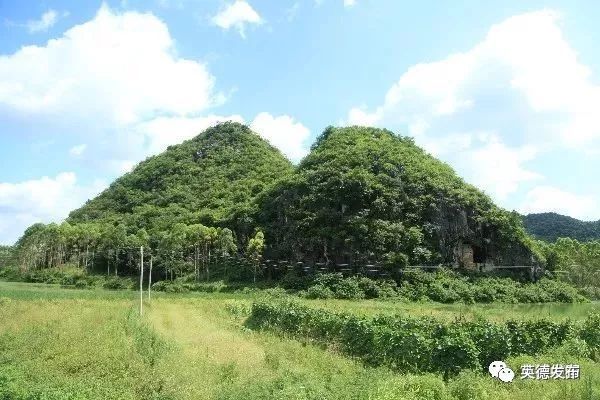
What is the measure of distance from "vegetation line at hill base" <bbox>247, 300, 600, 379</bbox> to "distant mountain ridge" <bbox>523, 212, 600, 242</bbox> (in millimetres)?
81583

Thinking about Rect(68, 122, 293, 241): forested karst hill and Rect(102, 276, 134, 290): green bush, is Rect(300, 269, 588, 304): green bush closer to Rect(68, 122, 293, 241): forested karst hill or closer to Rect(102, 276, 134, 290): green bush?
Rect(68, 122, 293, 241): forested karst hill

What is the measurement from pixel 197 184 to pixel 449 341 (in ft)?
295

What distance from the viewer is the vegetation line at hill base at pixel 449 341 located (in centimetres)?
1580

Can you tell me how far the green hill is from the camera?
185 feet

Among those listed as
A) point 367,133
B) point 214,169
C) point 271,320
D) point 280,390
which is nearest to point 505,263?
point 367,133

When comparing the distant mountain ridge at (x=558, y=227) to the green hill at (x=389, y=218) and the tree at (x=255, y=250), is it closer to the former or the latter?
the green hill at (x=389, y=218)

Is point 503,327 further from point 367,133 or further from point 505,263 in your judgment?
point 367,133

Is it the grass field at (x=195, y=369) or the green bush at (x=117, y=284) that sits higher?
the green bush at (x=117, y=284)

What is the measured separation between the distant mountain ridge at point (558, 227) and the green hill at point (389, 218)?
38196 mm

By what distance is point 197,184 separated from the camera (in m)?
102

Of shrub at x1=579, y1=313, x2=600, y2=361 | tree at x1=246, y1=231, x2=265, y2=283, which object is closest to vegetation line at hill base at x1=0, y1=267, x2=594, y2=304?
tree at x1=246, y1=231, x2=265, y2=283

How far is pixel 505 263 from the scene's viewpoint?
58438 mm

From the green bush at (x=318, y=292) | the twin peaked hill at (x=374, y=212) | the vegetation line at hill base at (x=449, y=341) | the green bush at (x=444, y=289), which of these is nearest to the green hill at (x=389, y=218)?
the twin peaked hill at (x=374, y=212)

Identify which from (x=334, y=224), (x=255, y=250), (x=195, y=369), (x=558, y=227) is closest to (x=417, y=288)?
(x=334, y=224)
